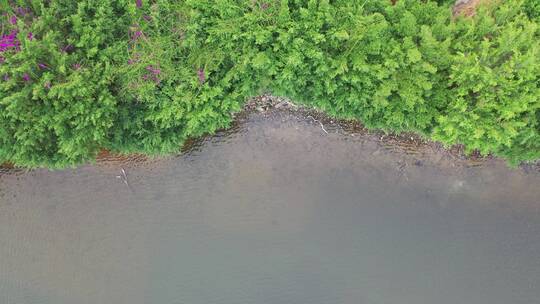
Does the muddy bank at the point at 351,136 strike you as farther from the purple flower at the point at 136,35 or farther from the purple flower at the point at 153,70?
the purple flower at the point at 136,35

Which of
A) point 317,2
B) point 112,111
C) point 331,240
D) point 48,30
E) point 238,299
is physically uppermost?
point 317,2

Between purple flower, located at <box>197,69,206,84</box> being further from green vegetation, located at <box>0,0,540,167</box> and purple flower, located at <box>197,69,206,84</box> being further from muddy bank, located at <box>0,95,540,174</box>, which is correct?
muddy bank, located at <box>0,95,540,174</box>

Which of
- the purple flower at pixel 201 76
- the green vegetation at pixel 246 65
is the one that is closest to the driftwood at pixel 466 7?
the green vegetation at pixel 246 65

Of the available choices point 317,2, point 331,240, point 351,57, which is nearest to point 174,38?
point 317,2

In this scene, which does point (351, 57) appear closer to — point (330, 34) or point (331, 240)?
point (330, 34)

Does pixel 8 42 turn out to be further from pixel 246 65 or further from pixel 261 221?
pixel 261 221

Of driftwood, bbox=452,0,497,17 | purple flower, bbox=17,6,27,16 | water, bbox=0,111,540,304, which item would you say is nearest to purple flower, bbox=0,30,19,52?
purple flower, bbox=17,6,27,16
